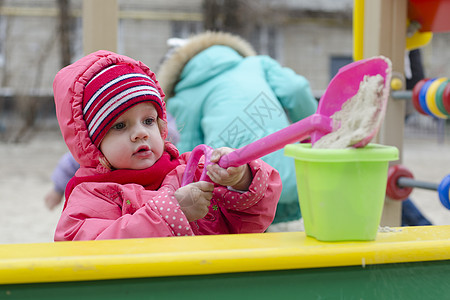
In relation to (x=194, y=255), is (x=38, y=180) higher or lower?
lower

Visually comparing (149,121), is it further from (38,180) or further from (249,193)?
(38,180)

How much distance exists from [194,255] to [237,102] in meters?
1.54

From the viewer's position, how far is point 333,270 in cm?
→ 75

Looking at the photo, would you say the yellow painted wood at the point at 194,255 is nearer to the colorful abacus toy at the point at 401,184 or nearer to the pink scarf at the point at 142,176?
the pink scarf at the point at 142,176

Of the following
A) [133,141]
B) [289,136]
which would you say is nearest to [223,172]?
[289,136]

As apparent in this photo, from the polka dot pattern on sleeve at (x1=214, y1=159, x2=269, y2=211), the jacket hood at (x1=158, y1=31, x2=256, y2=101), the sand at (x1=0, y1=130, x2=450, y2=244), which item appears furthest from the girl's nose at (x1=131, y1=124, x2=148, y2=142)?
the sand at (x1=0, y1=130, x2=450, y2=244)

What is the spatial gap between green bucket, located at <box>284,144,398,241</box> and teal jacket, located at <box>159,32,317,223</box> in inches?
52.9

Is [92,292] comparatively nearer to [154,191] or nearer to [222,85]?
[154,191]

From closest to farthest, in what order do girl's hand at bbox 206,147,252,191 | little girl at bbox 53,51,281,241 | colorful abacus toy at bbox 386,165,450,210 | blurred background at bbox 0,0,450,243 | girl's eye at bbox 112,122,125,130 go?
girl's hand at bbox 206,147,252,191 → little girl at bbox 53,51,281,241 → girl's eye at bbox 112,122,125,130 → colorful abacus toy at bbox 386,165,450,210 → blurred background at bbox 0,0,450,243

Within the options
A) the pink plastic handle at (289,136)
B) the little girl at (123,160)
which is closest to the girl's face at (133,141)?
the little girl at (123,160)

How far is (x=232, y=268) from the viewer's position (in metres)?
0.71

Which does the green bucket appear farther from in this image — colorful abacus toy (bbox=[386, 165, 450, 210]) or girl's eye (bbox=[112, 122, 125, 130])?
colorful abacus toy (bbox=[386, 165, 450, 210])

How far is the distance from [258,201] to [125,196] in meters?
0.29

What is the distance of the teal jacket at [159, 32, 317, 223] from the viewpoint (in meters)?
2.16
